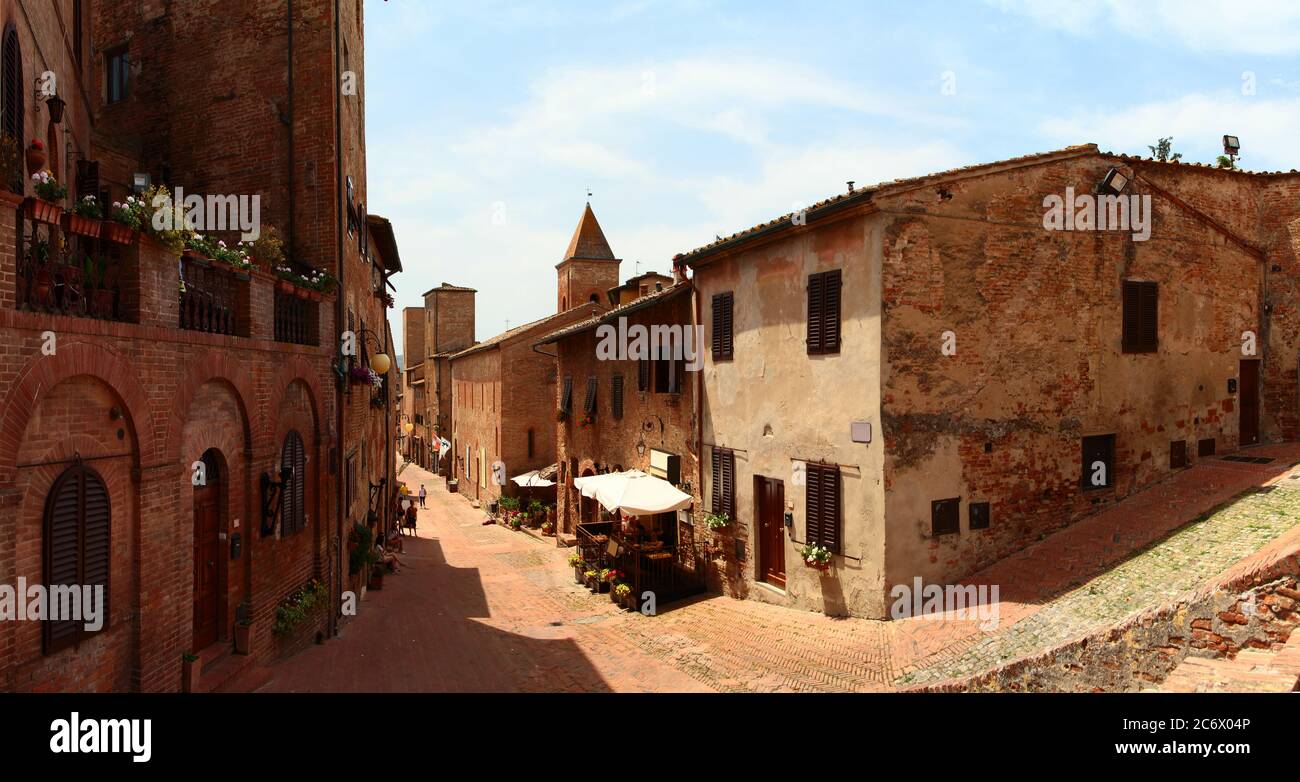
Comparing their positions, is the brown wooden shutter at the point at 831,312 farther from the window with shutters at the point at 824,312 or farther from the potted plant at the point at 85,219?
the potted plant at the point at 85,219

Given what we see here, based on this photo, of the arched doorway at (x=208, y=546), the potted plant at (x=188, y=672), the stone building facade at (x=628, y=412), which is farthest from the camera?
the stone building facade at (x=628, y=412)

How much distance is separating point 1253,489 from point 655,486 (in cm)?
1112

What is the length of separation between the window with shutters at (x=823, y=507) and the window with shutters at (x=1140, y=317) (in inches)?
254

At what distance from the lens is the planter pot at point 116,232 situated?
22.7 ft

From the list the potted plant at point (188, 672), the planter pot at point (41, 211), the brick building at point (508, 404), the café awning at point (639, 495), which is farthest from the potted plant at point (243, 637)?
the brick building at point (508, 404)

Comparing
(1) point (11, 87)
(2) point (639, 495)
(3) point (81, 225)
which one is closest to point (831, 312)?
(2) point (639, 495)

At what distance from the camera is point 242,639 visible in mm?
9531

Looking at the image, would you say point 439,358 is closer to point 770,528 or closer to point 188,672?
point 770,528

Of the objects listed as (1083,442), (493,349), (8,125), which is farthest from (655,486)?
(493,349)

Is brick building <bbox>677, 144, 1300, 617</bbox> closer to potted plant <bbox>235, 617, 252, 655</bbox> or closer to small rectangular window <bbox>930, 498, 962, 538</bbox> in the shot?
small rectangular window <bbox>930, 498, 962, 538</bbox>

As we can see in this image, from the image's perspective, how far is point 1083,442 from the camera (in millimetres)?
13266

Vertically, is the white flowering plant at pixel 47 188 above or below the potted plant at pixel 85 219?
above

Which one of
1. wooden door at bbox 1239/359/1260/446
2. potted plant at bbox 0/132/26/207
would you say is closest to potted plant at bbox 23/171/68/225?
potted plant at bbox 0/132/26/207

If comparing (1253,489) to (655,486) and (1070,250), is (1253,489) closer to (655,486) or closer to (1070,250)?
(1070,250)
